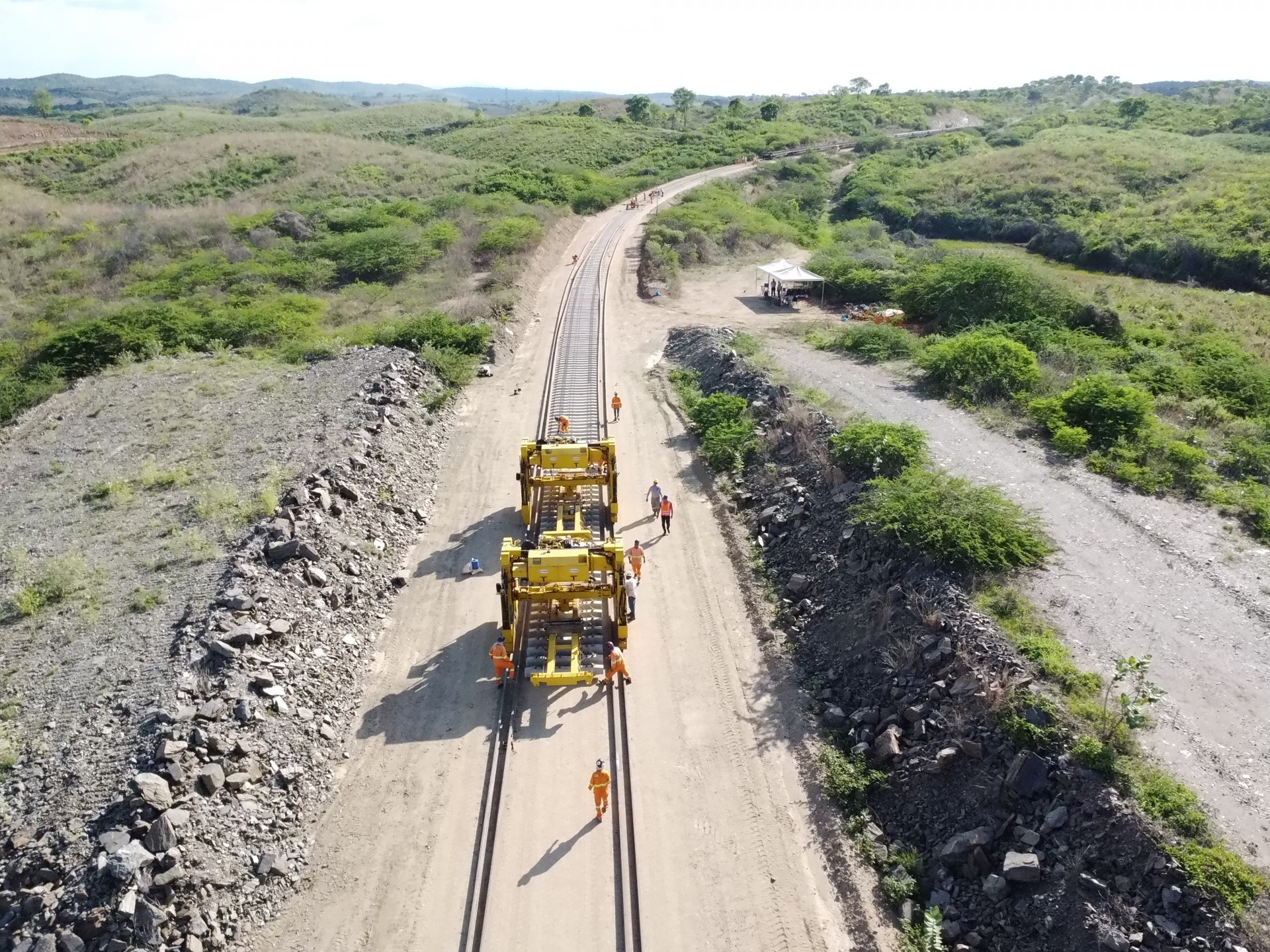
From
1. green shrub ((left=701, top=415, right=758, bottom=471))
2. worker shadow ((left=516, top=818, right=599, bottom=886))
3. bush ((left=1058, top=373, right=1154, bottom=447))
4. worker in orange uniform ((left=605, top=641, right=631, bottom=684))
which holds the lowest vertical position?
worker shadow ((left=516, top=818, right=599, bottom=886))

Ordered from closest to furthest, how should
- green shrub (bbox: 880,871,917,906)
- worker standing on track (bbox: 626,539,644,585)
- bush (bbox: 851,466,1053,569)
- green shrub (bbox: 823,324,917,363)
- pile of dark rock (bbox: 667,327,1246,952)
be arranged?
1. pile of dark rock (bbox: 667,327,1246,952)
2. green shrub (bbox: 880,871,917,906)
3. bush (bbox: 851,466,1053,569)
4. worker standing on track (bbox: 626,539,644,585)
5. green shrub (bbox: 823,324,917,363)

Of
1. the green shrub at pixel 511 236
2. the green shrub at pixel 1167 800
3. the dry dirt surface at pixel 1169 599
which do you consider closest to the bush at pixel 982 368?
the dry dirt surface at pixel 1169 599

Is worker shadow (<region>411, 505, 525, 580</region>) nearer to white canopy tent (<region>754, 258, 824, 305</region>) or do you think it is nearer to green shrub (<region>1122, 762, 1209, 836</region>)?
green shrub (<region>1122, 762, 1209, 836</region>)

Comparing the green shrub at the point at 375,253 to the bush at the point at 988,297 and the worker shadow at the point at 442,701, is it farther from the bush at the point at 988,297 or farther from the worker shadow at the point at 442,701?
the worker shadow at the point at 442,701

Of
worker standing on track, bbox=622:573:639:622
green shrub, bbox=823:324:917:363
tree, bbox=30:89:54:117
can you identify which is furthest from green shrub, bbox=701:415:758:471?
tree, bbox=30:89:54:117

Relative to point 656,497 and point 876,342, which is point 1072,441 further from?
point 656,497

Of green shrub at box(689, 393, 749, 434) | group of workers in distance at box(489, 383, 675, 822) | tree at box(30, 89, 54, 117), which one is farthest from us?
tree at box(30, 89, 54, 117)

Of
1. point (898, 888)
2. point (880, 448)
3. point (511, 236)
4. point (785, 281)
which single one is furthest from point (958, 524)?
point (511, 236)

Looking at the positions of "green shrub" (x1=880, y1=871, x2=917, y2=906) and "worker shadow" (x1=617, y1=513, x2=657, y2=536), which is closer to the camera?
"green shrub" (x1=880, y1=871, x2=917, y2=906)
